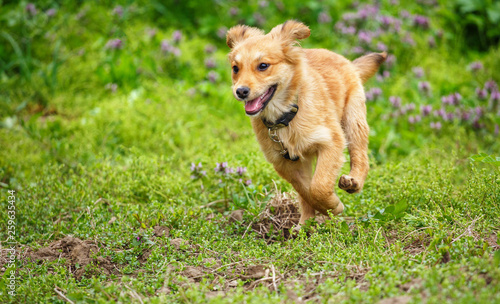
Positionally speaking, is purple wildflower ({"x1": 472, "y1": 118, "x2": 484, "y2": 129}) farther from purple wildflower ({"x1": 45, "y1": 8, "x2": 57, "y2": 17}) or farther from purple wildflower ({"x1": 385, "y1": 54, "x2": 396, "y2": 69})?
purple wildflower ({"x1": 45, "y1": 8, "x2": 57, "y2": 17})

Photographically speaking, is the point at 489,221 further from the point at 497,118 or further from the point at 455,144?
the point at 497,118

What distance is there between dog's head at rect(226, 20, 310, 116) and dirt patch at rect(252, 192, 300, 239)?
92 cm

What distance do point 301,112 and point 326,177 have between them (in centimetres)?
53

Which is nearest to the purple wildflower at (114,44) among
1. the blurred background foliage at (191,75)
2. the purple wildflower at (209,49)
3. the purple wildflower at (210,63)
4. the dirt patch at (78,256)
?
the blurred background foliage at (191,75)

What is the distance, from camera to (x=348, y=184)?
3883mm

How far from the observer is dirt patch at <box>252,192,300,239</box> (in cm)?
418

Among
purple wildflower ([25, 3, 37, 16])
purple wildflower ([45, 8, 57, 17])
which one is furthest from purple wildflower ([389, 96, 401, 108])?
purple wildflower ([25, 3, 37, 16])

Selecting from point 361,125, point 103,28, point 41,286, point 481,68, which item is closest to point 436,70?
point 481,68

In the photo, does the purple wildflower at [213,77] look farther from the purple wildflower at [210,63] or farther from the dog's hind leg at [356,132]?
the dog's hind leg at [356,132]

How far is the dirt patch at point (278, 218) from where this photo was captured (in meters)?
4.18

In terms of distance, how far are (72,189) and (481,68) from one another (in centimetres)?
585

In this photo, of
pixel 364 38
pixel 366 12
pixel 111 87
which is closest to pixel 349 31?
pixel 364 38

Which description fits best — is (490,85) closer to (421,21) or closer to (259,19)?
(421,21)

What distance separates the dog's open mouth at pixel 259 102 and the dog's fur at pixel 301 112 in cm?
4
